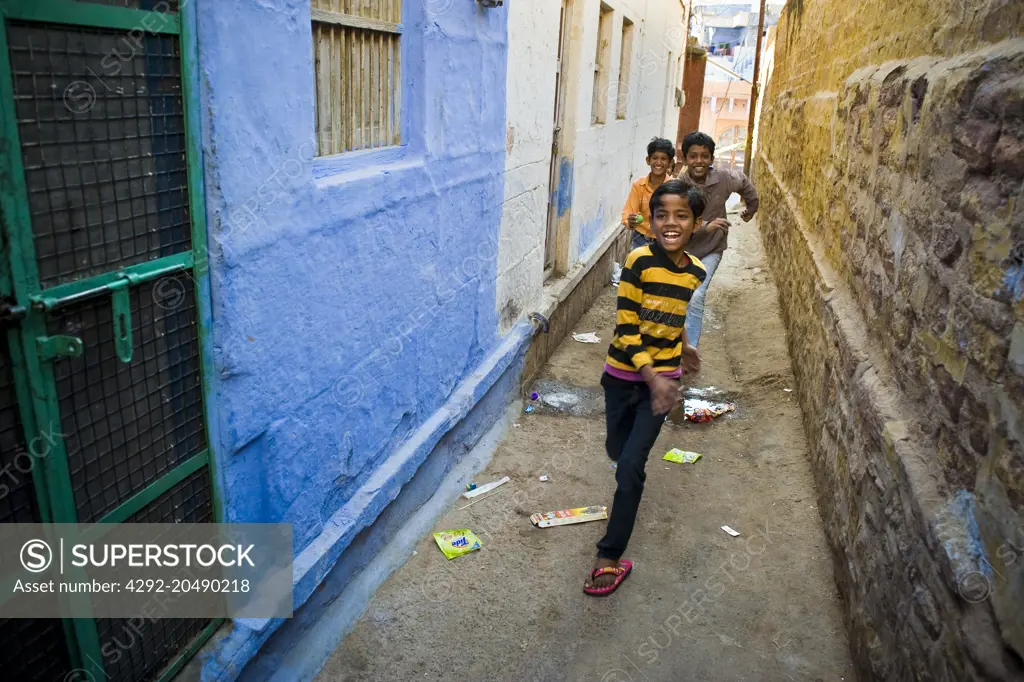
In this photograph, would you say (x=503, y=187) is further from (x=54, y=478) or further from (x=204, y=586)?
(x=54, y=478)

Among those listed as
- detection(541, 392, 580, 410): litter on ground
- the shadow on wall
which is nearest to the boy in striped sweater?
detection(541, 392, 580, 410): litter on ground

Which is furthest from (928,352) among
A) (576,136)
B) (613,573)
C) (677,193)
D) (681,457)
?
(576,136)

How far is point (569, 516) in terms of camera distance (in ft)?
14.1

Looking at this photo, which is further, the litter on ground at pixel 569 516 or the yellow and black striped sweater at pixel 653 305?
the litter on ground at pixel 569 516

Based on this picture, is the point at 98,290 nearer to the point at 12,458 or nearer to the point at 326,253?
the point at 12,458

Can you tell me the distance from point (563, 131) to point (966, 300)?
5034 millimetres

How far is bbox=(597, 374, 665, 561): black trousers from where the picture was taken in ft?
11.6

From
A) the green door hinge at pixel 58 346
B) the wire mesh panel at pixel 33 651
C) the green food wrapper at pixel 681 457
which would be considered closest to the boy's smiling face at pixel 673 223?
the green food wrapper at pixel 681 457

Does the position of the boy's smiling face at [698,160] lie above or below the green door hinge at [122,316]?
above

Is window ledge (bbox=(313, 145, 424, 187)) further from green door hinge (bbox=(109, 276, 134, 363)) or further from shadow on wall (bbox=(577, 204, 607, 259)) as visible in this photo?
shadow on wall (bbox=(577, 204, 607, 259))

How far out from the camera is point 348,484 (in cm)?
338

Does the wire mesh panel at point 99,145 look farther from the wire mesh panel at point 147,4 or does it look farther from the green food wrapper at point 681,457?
the green food wrapper at point 681,457

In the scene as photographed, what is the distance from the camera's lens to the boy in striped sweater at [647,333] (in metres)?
3.48

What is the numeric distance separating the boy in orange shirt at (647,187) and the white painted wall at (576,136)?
688 millimetres
